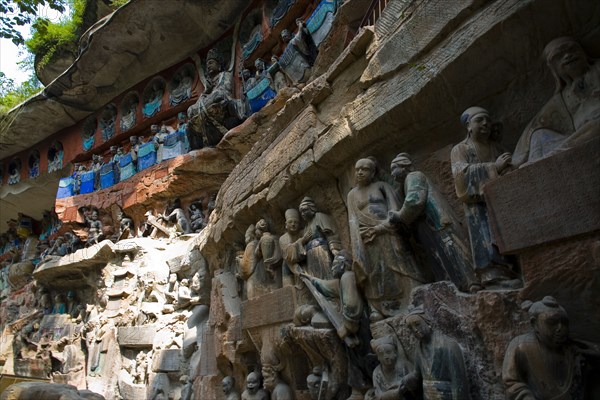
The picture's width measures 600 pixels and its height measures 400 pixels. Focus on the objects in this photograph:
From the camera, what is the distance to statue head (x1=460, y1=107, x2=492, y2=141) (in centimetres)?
310

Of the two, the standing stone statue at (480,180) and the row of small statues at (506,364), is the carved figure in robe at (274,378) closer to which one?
the row of small statues at (506,364)

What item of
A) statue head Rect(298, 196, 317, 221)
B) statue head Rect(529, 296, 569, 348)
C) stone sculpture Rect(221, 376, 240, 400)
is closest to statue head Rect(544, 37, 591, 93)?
statue head Rect(529, 296, 569, 348)

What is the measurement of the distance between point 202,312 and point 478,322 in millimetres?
6387

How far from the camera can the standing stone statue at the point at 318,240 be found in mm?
4474

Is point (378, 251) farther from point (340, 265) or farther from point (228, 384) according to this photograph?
point (228, 384)

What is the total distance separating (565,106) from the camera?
9.08ft

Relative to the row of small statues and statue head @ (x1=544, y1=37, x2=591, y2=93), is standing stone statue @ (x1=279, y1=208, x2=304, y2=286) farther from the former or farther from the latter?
statue head @ (x1=544, y1=37, x2=591, y2=93)

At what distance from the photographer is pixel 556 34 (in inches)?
114

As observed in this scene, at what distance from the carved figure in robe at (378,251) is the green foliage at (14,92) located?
18.9 metres

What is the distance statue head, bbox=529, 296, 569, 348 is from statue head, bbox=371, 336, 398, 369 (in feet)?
3.60

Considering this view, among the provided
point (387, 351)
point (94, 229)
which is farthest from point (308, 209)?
point (94, 229)

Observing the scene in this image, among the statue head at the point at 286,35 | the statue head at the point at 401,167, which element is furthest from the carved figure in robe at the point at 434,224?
the statue head at the point at 286,35

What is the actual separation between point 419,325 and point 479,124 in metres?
1.43

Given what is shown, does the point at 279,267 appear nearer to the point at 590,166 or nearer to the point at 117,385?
the point at 590,166
